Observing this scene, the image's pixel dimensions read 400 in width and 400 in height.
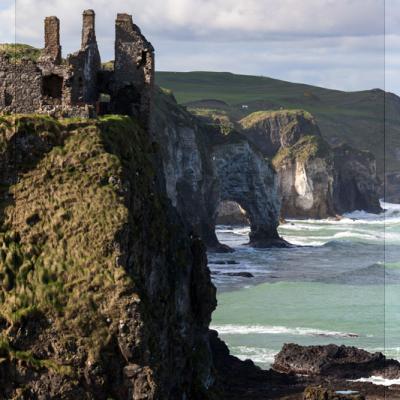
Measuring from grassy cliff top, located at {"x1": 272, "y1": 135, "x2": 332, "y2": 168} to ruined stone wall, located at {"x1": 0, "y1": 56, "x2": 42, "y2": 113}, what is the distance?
13291 centimetres

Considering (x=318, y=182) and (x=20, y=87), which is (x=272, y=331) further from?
(x=318, y=182)

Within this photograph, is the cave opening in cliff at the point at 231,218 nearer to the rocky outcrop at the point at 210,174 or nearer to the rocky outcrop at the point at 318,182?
the rocky outcrop at the point at 210,174

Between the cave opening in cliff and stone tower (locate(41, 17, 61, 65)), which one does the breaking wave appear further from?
the cave opening in cliff

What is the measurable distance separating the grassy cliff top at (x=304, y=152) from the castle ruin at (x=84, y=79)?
12716 centimetres

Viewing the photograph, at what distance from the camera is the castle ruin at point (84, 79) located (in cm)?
4722

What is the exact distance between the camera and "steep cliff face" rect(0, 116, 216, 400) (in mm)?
39312

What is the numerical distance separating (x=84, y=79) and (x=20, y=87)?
10.3ft

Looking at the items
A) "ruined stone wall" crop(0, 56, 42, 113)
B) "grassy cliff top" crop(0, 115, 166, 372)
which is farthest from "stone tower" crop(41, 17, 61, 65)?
"grassy cliff top" crop(0, 115, 166, 372)

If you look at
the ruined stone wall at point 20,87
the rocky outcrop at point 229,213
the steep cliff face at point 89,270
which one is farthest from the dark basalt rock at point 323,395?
the rocky outcrop at point 229,213

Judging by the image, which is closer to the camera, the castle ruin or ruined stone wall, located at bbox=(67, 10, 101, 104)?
the castle ruin

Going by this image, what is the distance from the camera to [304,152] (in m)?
182

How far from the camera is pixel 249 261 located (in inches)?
4626

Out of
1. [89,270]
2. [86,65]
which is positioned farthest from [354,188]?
[89,270]

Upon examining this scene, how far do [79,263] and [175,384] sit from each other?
6149 mm
